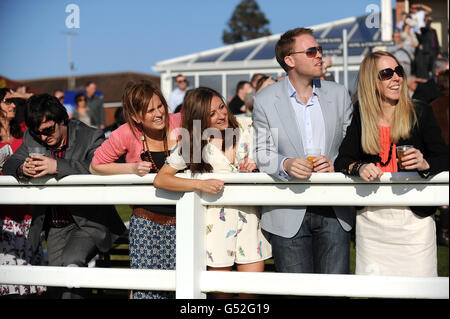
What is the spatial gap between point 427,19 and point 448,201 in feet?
30.8

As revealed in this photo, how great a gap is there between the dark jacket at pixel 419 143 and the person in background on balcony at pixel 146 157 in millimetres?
1167

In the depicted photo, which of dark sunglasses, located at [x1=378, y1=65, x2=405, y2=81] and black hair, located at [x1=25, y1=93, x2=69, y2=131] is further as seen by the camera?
black hair, located at [x1=25, y1=93, x2=69, y2=131]

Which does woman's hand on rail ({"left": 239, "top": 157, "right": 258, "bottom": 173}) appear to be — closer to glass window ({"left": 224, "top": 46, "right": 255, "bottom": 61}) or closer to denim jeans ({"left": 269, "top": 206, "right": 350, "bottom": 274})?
denim jeans ({"left": 269, "top": 206, "right": 350, "bottom": 274})

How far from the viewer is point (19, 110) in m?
5.27

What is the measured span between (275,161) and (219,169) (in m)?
0.59

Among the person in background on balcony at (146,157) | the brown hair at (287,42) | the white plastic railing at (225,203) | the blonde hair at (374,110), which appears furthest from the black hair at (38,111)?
the blonde hair at (374,110)

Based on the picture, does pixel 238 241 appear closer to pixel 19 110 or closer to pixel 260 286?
pixel 260 286

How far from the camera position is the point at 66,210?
4191 millimetres

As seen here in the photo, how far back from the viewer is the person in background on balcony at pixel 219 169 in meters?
3.34

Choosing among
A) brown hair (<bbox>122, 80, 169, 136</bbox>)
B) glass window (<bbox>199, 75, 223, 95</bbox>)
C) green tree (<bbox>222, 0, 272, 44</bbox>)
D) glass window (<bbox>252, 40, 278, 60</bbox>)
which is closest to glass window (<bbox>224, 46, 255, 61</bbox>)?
glass window (<bbox>252, 40, 278, 60</bbox>)

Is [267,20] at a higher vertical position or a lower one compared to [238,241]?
higher

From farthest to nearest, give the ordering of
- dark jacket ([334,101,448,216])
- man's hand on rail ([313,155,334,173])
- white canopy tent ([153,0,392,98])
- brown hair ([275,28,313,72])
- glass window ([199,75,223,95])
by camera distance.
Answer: glass window ([199,75,223,95])
white canopy tent ([153,0,392,98])
brown hair ([275,28,313,72])
man's hand on rail ([313,155,334,173])
dark jacket ([334,101,448,216])

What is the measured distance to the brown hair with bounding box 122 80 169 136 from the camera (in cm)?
387
